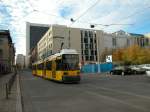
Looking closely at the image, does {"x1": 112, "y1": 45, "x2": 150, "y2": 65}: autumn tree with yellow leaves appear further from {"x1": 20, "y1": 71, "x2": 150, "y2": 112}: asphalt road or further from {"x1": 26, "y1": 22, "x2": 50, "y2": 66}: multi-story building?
{"x1": 20, "y1": 71, "x2": 150, "y2": 112}: asphalt road

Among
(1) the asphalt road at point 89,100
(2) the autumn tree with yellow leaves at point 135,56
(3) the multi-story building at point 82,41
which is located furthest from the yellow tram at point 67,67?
(3) the multi-story building at point 82,41

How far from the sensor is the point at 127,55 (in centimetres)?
8969

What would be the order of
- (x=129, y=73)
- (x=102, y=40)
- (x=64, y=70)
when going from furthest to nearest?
(x=102, y=40) < (x=129, y=73) < (x=64, y=70)

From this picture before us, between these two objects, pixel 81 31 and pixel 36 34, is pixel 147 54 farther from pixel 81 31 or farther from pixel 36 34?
pixel 36 34

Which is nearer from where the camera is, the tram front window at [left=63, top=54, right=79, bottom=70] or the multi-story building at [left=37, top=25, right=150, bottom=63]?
the tram front window at [left=63, top=54, right=79, bottom=70]

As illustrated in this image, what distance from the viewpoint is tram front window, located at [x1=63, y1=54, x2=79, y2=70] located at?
26239mm

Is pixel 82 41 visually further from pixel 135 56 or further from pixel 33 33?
pixel 135 56

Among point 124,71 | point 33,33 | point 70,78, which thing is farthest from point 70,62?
point 33,33

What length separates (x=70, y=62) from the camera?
2652 cm

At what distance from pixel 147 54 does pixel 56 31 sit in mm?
35944

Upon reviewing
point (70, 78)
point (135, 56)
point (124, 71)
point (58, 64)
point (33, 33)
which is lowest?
point (70, 78)

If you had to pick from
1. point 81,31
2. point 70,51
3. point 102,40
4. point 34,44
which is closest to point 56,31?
point 81,31

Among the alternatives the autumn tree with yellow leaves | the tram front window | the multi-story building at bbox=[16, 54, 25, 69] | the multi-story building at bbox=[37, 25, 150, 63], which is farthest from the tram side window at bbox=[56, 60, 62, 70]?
the multi-story building at bbox=[16, 54, 25, 69]

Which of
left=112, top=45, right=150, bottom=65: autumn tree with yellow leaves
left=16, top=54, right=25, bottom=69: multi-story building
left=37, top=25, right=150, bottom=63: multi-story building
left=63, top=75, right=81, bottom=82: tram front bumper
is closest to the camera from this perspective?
left=63, top=75, right=81, bottom=82: tram front bumper
